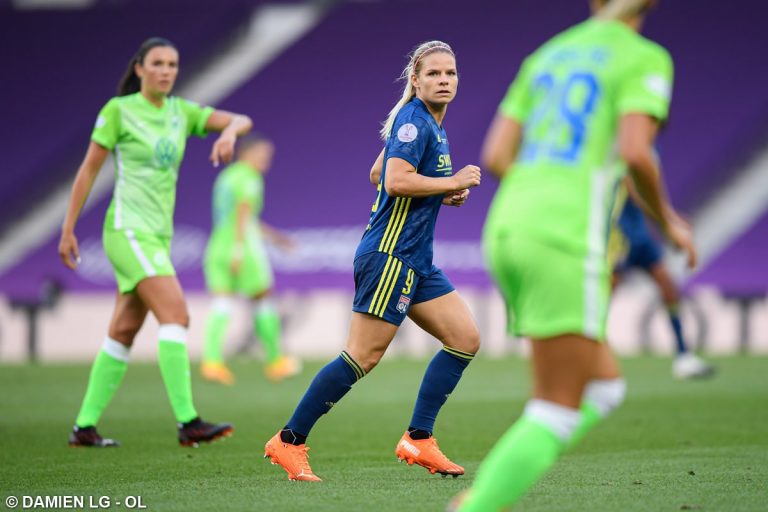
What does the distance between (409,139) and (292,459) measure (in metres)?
1.69

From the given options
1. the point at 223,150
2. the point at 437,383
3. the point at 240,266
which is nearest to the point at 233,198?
the point at 240,266

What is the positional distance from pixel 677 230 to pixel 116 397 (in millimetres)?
8449

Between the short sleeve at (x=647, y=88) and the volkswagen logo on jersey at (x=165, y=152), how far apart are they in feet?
14.2

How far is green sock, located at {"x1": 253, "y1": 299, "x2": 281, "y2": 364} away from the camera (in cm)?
1386

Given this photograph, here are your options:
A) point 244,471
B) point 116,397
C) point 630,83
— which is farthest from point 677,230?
point 116,397

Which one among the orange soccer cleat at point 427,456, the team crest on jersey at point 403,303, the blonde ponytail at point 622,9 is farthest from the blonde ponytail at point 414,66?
the blonde ponytail at point 622,9

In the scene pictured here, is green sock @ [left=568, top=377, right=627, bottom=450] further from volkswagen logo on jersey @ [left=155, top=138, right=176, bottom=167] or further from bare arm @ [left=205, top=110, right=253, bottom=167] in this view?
volkswagen logo on jersey @ [left=155, top=138, right=176, bottom=167]

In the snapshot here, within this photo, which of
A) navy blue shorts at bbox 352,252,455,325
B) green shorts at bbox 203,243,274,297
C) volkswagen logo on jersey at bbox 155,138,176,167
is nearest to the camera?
navy blue shorts at bbox 352,252,455,325

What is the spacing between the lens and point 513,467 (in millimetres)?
3959

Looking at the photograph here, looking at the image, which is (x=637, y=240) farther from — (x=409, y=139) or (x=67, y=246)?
(x=409, y=139)

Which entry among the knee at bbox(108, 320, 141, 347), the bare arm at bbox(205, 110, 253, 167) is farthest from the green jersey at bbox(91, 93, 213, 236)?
the knee at bbox(108, 320, 141, 347)

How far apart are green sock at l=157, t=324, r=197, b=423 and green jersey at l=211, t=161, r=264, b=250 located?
6.32 m

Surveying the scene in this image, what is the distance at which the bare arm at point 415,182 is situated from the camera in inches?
234

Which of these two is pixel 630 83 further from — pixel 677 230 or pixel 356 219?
pixel 356 219
